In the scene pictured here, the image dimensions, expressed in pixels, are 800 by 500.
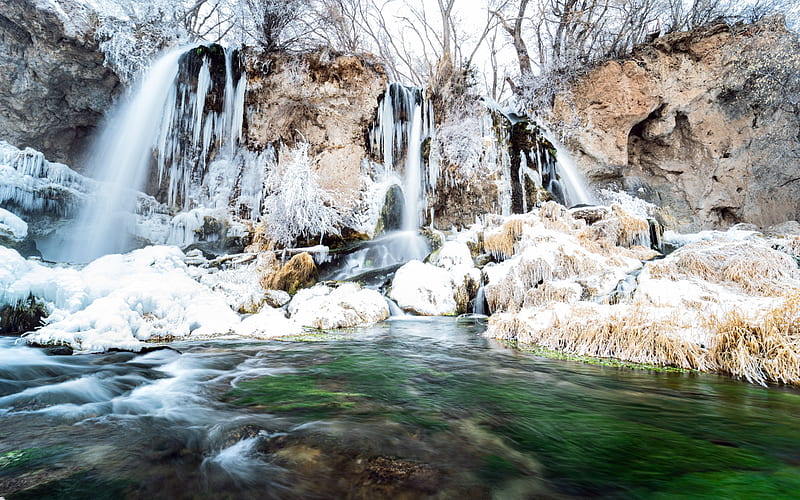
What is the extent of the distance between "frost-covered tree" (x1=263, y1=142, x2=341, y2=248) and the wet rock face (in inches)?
317

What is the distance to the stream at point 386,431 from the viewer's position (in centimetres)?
130

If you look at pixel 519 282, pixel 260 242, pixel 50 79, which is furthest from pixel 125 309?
pixel 50 79

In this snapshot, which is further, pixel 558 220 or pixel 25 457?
pixel 558 220

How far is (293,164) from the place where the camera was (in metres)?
11.9

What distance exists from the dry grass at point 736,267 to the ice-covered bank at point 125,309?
509cm

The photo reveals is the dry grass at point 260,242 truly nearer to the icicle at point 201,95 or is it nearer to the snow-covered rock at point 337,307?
the snow-covered rock at point 337,307

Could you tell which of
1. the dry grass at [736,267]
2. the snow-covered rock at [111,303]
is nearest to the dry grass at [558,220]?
the dry grass at [736,267]

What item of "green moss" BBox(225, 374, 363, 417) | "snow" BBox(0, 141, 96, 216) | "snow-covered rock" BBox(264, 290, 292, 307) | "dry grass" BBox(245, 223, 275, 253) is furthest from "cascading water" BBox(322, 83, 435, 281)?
"green moss" BBox(225, 374, 363, 417)

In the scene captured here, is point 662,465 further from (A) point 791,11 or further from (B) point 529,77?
(A) point 791,11

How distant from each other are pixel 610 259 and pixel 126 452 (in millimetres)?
7171

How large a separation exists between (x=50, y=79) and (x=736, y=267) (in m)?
19.8

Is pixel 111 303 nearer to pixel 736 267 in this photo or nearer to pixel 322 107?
pixel 736 267

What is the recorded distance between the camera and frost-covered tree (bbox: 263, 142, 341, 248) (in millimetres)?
11477

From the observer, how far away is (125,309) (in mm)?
4500
